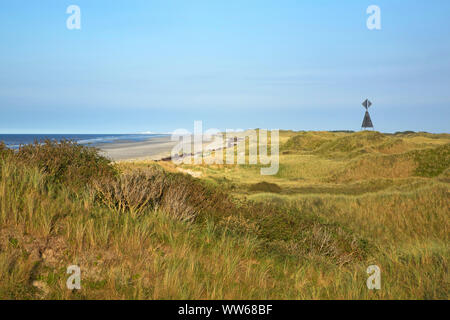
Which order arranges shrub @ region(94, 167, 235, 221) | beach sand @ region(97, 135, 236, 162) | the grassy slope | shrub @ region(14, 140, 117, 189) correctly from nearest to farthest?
1. the grassy slope
2. shrub @ region(94, 167, 235, 221)
3. shrub @ region(14, 140, 117, 189)
4. beach sand @ region(97, 135, 236, 162)

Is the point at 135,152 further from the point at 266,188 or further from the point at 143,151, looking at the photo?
the point at 266,188

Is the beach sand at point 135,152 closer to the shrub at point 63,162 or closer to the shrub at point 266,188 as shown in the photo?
the shrub at point 266,188

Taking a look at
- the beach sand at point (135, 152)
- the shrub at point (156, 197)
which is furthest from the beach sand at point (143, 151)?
the shrub at point (156, 197)

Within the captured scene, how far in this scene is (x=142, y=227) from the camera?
6.66 meters

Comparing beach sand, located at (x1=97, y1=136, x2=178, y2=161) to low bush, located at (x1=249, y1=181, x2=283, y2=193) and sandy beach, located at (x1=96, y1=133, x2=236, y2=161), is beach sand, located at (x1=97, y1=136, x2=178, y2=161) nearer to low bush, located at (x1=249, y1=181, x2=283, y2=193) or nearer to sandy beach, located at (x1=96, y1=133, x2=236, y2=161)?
sandy beach, located at (x1=96, y1=133, x2=236, y2=161)

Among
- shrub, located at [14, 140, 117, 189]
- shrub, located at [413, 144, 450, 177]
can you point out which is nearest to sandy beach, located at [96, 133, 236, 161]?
shrub, located at [413, 144, 450, 177]

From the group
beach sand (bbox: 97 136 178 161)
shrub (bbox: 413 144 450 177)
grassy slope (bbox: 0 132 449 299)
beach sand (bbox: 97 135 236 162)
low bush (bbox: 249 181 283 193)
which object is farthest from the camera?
beach sand (bbox: 97 136 178 161)

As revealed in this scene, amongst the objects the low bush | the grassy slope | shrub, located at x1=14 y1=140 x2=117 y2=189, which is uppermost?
shrub, located at x1=14 y1=140 x2=117 y2=189

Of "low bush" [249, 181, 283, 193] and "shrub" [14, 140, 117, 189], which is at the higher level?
"shrub" [14, 140, 117, 189]

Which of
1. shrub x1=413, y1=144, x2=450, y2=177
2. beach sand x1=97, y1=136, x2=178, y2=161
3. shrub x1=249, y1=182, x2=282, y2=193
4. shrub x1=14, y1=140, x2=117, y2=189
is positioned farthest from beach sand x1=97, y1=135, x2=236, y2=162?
shrub x1=14, y1=140, x2=117, y2=189

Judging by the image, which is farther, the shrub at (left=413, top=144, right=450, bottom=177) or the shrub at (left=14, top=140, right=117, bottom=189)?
the shrub at (left=413, top=144, right=450, bottom=177)

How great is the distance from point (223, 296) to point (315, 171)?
3356cm
